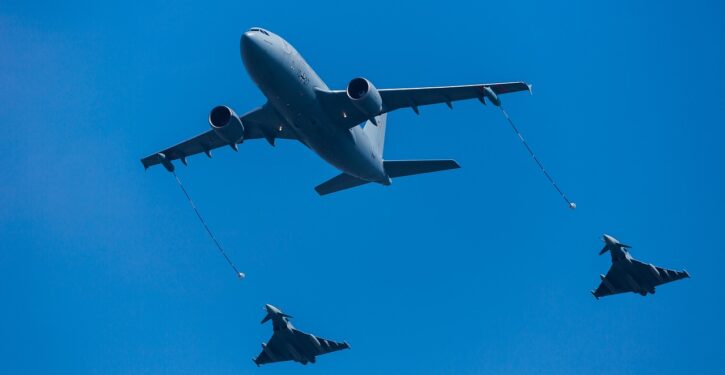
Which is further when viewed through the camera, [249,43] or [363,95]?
[363,95]

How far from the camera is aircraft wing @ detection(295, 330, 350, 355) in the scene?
4538 centimetres

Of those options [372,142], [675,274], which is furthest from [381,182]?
[675,274]

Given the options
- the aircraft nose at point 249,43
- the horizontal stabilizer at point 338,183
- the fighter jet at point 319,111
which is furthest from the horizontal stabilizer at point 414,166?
the aircraft nose at point 249,43

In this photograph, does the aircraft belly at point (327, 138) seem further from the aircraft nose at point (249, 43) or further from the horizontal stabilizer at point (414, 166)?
the aircraft nose at point (249, 43)

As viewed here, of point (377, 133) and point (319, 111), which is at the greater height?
point (377, 133)

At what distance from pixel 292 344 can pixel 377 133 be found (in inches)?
445

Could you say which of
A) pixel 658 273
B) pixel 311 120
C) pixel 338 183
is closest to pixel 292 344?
pixel 338 183

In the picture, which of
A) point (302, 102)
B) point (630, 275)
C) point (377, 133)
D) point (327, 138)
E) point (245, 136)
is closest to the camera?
point (302, 102)

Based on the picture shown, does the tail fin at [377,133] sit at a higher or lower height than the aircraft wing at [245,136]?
higher

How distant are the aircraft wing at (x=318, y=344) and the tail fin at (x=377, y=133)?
362 inches

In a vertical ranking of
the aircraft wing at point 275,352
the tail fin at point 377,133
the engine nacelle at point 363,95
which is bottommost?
the aircraft wing at point 275,352

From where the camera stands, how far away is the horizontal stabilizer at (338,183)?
47125mm

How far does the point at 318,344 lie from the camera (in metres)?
45.5

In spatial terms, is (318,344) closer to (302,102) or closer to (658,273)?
(302,102)
